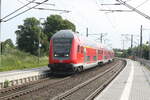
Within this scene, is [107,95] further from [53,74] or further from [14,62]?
[14,62]

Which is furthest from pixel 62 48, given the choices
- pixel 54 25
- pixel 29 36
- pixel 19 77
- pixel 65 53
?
pixel 54 25

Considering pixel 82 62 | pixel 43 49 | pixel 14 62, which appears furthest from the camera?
pixel 43 49

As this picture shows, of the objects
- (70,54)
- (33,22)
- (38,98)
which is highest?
(33,22)

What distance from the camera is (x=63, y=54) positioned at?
23.9 m

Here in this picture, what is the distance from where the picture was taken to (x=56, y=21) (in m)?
73.7

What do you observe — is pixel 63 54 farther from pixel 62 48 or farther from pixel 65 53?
pixel 62 48

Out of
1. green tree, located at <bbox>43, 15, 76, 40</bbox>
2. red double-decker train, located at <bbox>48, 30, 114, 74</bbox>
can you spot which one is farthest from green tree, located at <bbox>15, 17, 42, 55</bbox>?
red double-decker train, located at <bbox>48, 30, 114, 74</bbox>

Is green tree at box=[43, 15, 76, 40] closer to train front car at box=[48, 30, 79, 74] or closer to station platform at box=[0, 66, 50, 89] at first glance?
train front car at box=[48, 30, 79, 74]

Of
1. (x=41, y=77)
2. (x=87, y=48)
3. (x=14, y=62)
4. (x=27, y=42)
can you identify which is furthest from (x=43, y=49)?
(x=41, y=77)

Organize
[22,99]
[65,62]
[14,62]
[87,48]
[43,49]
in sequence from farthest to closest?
1. [43,49]
2. [14,62]
3. [87,48]
4. [65,62]
5. [22,99]

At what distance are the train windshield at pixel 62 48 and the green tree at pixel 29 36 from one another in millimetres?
38933

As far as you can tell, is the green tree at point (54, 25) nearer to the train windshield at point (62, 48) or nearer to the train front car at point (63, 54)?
the train front car at point (63, 54)

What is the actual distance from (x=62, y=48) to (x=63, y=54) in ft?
1.56

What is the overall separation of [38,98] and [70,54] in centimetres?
1028
